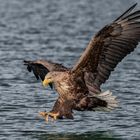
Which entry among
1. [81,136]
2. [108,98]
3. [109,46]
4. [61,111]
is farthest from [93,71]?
[81,136]

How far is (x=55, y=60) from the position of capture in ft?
59.8

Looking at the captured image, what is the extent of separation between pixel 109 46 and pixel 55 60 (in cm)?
640

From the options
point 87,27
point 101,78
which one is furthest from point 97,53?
point 87,27

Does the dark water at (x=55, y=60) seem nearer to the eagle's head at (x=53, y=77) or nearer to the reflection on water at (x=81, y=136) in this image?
the reflection on water at (x=81, y=136)

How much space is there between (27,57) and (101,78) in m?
6.66

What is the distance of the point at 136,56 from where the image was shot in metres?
19.1

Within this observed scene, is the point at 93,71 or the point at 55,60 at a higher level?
the point at 55,60

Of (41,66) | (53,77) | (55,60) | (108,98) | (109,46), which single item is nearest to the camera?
(108,98)

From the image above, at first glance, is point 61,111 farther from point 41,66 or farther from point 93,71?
point 41,66

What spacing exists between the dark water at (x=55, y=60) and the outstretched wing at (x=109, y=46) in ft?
2.85

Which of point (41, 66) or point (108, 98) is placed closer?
point (108, 98)

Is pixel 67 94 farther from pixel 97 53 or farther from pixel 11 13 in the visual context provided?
pixel 11 13

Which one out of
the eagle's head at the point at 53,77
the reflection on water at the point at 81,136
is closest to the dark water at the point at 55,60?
the reflection on water at the point at 81,136

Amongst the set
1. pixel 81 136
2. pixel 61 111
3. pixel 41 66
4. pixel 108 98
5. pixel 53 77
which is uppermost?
pixel 41 66
